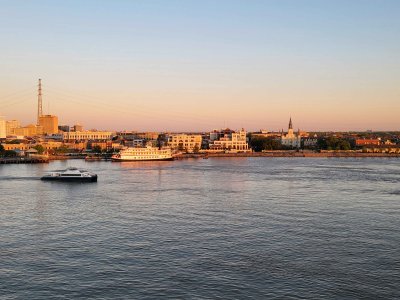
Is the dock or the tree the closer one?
the dock

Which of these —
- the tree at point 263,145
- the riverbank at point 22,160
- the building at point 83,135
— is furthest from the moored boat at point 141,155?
the building at point 83,135

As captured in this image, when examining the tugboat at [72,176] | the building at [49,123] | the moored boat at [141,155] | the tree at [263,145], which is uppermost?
the building at [49,123]

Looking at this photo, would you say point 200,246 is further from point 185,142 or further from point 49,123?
point 49,123

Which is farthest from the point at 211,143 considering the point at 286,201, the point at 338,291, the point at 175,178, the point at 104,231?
the point at 338,291

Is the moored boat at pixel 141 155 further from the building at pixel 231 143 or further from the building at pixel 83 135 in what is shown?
the building at pixel 83 135

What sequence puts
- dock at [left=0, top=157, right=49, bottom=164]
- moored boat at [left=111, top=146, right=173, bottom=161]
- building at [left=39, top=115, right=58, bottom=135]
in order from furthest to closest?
building at [left=39, top=115, right=58, bottom=135]
moored boat at [left=111, top=146, right=173, bottom=161]
dock at [left=0, top=157, right=49, bottom=164]

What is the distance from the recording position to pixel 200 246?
9.09m

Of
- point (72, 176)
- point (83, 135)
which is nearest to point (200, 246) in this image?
point (72, 176)

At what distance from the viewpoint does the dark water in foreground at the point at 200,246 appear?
703 centimetres

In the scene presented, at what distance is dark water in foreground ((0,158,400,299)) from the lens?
7.03 metres

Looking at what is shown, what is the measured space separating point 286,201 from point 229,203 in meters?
1.59

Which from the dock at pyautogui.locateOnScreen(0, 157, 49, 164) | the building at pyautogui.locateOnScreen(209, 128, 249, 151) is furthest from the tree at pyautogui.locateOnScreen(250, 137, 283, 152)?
the dock at pyautogui.locateOnScreen(0, 157, 49, 164)

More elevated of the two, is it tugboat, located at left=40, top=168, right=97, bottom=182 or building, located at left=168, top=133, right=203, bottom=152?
building, located at left=168, top=133, right=203, bottom=152

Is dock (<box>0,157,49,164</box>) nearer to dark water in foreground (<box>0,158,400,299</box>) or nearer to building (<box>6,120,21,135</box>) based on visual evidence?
dark water in foreground (<box>0,158,400,299</box>)
